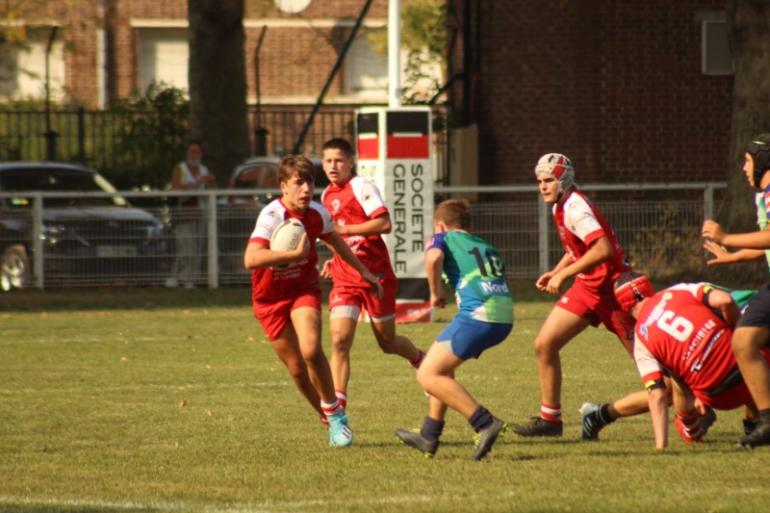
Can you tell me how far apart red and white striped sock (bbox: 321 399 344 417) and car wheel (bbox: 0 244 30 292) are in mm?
13424

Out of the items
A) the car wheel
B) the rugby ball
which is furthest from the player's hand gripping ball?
the car wheel

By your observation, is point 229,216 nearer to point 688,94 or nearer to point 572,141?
point 572,141

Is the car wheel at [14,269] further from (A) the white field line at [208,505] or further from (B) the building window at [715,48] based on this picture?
(A) the white field line at [208,505]

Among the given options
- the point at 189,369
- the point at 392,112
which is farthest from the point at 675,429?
the point at 392,112

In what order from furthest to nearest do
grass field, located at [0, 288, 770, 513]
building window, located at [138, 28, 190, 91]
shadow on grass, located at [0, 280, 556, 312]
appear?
building window, located at [138, 28, 190, 91] < shadow on grass, located at [0, 280, 556, 312] < grass field, located at [0, 288, 770, 513]

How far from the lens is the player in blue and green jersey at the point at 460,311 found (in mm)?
9328

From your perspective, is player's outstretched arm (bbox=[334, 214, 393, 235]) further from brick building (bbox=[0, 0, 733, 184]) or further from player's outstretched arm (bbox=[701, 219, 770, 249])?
brick building (bbox=[0, 0, 733, 184])

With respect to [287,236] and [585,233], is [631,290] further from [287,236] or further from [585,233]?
[287,236]

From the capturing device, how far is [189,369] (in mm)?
14359

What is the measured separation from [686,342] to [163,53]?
1709 inches

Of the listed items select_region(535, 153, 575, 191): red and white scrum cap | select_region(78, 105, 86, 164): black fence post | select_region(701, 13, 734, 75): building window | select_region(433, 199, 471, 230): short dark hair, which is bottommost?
select_region(433, 199, 471, 230): short dark hair

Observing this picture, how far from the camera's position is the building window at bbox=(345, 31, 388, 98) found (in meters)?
51.7

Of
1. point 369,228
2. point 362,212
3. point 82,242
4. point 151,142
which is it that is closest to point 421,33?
point 151,142

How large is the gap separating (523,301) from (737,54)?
14.2 ft
